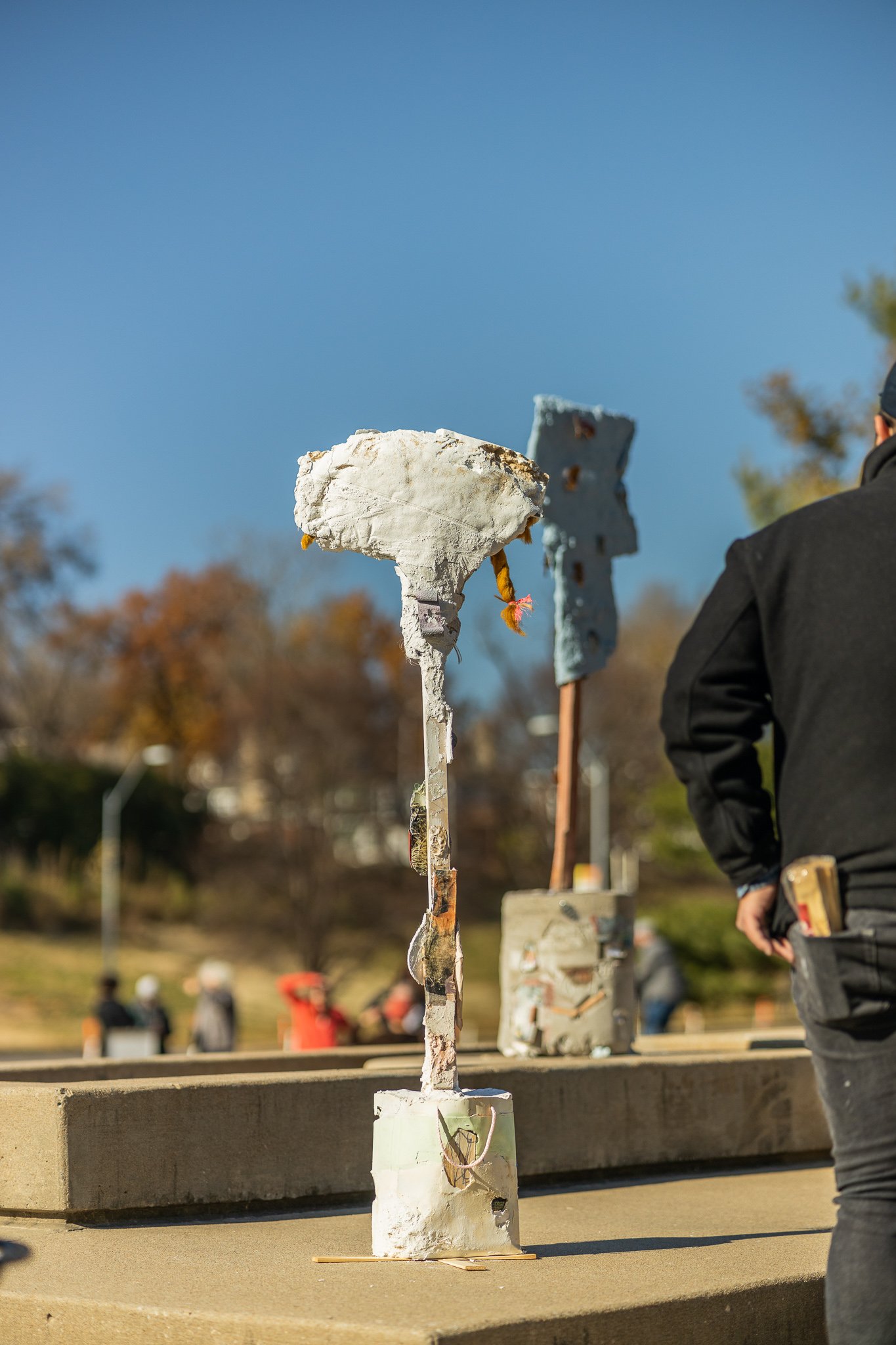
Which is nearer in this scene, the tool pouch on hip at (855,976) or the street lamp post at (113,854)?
the tool pouch on hip at (855,976)

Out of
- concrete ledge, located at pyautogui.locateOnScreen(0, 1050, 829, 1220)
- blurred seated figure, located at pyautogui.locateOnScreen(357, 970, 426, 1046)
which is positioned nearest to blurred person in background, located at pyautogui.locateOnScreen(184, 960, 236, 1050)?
blurred seated figure, located at pyautogui.locateOnScreen(357, 970, 426, 1046)

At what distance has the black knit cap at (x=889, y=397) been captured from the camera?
10.8 feet

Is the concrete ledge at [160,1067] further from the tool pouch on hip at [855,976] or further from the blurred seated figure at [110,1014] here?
the blurred seated figure at [110,1014]

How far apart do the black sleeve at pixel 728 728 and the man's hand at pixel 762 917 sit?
0.12 feet

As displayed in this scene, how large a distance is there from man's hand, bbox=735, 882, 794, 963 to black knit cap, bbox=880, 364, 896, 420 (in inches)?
41.8

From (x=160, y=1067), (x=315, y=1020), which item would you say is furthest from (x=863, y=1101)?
(x=315, y=1020)

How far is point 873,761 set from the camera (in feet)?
9.75

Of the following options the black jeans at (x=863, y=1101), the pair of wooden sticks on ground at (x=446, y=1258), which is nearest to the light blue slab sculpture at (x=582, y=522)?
the pair of wooden sticks on ground at (x=446, y=1258)

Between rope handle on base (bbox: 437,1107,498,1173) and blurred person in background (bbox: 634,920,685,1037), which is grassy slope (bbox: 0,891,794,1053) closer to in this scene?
blurred person in background (bbox: 634,920,685,1037)

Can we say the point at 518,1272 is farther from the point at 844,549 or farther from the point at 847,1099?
the point at 844,549

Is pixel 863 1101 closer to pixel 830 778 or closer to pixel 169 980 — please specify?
pixel 830 778

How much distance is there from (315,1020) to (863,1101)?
31.1ft

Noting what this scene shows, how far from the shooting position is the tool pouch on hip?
286cm

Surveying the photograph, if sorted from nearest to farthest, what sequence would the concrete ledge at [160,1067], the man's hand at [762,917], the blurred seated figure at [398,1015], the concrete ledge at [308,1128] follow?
1. the man's hand at [762,917]
2. the concrete ledge at [308,1128]
3. the concrete ledge at [160,1067]
4. the blurred seated figure at [398,1015]
